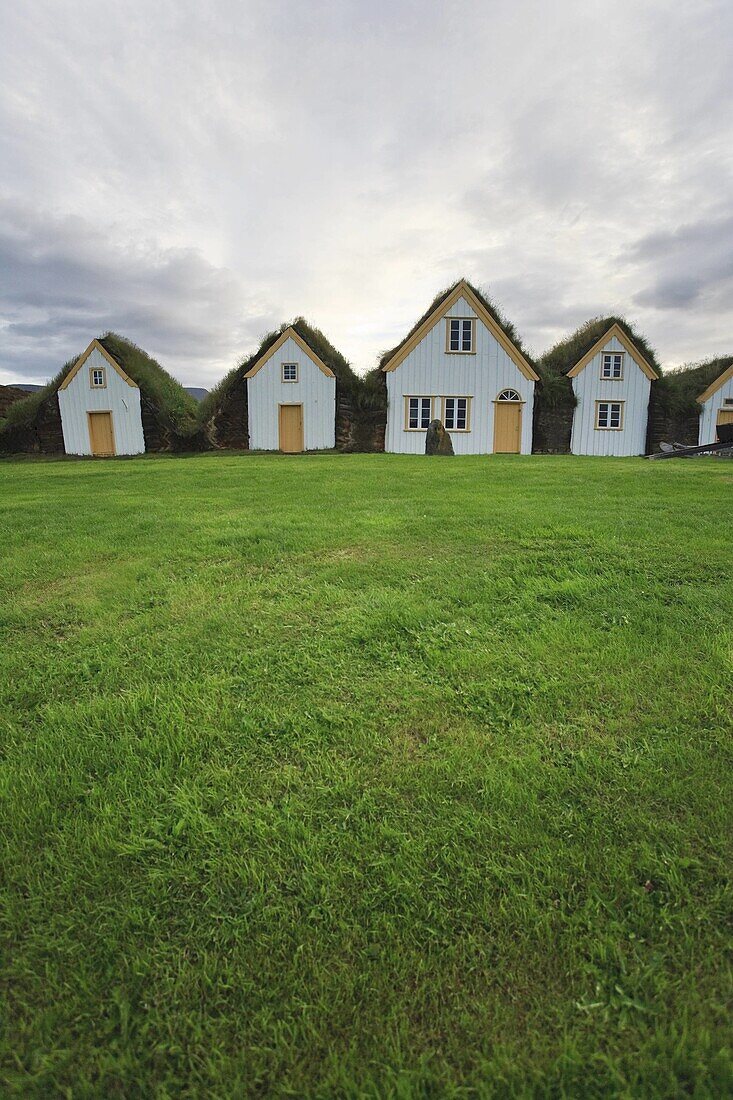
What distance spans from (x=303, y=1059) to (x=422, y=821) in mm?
883

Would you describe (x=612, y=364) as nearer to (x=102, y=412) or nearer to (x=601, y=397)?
(x=601, y=397)

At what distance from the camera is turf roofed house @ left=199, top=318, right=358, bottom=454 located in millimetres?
27953

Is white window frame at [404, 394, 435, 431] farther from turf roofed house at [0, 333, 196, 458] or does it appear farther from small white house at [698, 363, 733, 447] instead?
small white house at [698, 363, 733, 447]

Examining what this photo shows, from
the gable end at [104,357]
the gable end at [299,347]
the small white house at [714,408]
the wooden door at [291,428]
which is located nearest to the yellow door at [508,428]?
the gable end at [299,347]

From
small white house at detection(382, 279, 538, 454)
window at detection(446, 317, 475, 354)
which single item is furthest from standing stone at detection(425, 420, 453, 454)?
window at detection(446, 317, 475, 354)

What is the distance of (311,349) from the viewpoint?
91.9 ft

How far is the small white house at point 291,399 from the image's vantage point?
1100 inches

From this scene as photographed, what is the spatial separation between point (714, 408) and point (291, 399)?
2417cm

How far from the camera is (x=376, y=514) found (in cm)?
778

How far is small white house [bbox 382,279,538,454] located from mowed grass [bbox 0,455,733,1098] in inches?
927

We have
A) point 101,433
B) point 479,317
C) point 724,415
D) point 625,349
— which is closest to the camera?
point 479,317

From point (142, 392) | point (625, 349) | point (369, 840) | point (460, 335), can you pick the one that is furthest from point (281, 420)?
point (369, 840)

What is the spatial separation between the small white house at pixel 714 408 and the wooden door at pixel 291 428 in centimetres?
2274

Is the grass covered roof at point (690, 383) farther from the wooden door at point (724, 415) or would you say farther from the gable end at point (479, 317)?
the gable end at point (479, 317)
